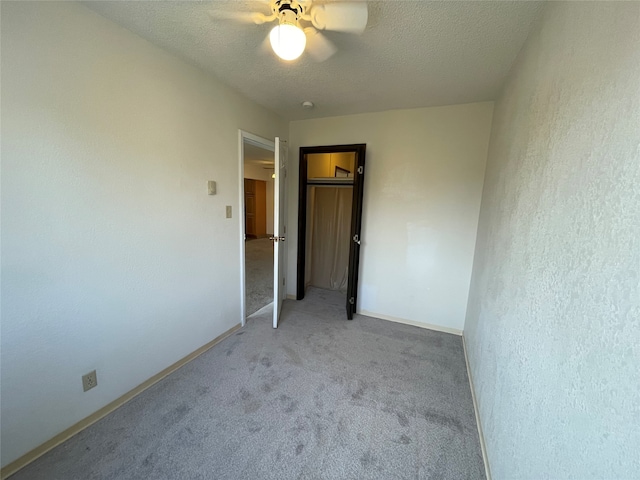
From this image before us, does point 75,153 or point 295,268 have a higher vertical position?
point 75,153

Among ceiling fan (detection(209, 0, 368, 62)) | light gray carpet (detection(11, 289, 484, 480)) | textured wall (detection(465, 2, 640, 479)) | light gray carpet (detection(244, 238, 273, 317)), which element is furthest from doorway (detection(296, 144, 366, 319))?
textured wall (detection(465, 2, 640, 479))

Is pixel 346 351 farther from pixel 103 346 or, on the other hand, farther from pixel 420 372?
pixel 103 346

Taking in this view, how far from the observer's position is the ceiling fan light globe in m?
1.21

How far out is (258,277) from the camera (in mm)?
4496

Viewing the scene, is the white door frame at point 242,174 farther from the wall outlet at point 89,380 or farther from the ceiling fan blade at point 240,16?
the wall outlet at point 89,380

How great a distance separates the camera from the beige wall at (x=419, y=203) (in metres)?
2.58

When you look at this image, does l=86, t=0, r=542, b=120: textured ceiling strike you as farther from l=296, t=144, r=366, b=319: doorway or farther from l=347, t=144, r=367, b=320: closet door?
l=296, t=144, r=366, b=319: doorway

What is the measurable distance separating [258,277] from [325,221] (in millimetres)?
1606

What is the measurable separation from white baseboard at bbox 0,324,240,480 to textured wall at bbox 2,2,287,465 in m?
0.04

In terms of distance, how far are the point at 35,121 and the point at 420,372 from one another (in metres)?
2.92

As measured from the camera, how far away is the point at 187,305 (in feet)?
6.98

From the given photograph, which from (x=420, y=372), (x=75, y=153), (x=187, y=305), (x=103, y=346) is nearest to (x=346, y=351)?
(x=420, y=372)

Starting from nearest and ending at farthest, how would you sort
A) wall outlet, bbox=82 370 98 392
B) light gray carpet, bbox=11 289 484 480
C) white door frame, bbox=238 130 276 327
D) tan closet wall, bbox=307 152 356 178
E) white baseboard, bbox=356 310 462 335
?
light gray carpet, bbox=11 289 484 480
wall outlet, bbox=82 370 98 392
white door frame, bbox=238 130 276 327
white baseboard, bbox=356 310 462 335
tan closet wall, bbox=307 152 356 178

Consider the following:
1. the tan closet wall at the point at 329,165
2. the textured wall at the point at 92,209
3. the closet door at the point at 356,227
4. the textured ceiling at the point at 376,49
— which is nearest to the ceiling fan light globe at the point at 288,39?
the textured ceiling at the point at 376,49
